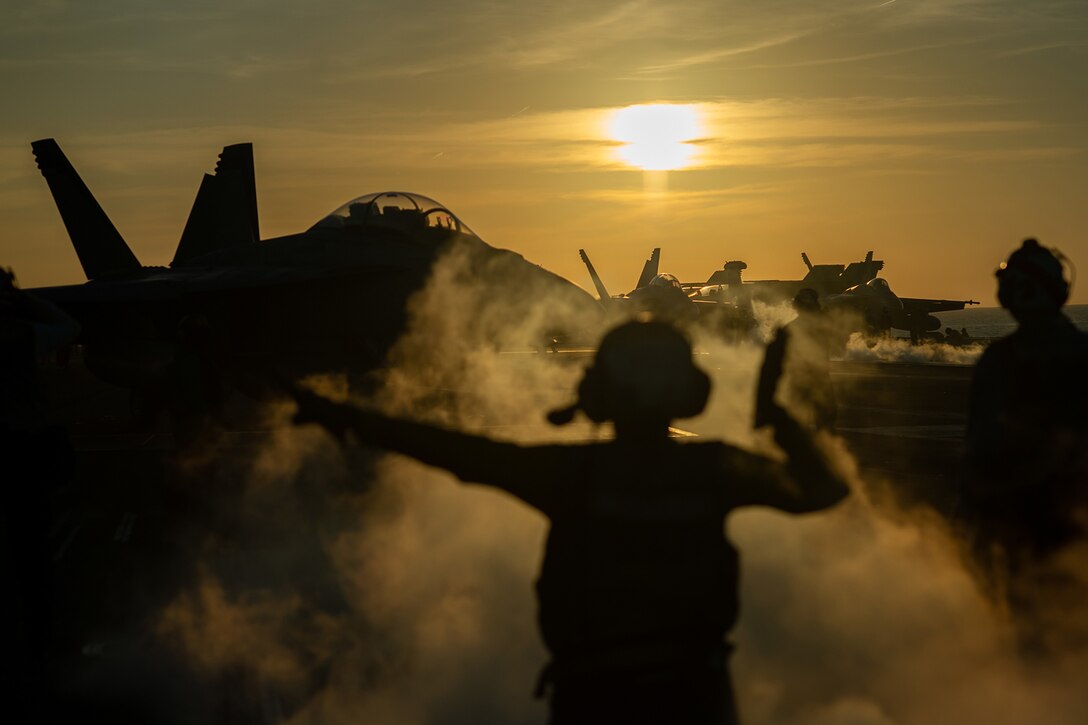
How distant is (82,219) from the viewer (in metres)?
25.3

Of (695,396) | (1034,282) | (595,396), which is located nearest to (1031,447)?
(1034,282)

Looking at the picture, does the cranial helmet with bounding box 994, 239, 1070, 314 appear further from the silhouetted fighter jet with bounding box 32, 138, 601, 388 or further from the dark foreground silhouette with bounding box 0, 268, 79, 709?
the silhouetted fighter jet with bounding box 32, 138, 601, 388

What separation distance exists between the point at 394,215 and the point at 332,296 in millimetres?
1339

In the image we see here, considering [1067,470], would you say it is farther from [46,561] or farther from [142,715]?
[46,561]

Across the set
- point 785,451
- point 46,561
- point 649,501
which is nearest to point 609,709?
point 649,501

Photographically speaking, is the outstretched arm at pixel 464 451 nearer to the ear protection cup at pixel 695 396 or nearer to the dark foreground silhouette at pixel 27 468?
the ear protection cup at pixel 695 396

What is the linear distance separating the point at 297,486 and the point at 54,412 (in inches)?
593

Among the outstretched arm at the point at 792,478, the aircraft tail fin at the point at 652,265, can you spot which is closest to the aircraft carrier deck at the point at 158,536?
the outstretched arm at the point at 792,478

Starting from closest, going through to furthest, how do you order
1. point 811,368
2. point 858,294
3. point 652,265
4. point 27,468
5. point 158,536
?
point 27,468 < point 158,536 < point 811,368 < point 858,294 < point 652,265

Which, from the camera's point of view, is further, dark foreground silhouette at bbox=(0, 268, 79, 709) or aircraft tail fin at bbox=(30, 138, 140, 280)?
aircraft tail fin at bbox=(30, 138, 140, 280)

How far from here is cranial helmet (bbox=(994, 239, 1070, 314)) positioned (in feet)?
17.5

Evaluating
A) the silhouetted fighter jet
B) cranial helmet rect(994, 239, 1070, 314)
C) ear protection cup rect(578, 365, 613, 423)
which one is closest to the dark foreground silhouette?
ear protection cup rect(578, 365, 613, 423)

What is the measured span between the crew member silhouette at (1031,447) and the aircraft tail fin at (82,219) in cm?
2116

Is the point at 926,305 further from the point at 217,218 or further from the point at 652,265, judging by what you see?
the point at 217,218
